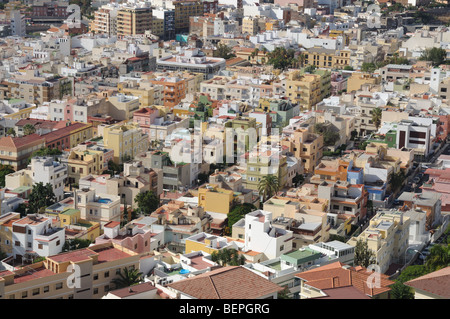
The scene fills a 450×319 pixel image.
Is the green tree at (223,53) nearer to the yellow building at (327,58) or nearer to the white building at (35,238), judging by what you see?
the yellow building at (327,58)

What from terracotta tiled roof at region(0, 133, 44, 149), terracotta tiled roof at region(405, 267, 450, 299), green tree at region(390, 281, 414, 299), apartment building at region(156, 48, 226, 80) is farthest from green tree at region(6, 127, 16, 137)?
terracotta tiled roof at region(405, 267, 450, 299)

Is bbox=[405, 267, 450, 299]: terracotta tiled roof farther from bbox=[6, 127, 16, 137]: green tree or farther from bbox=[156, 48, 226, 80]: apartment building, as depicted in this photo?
bbox=[156, 48, 226, 80]: apartment building

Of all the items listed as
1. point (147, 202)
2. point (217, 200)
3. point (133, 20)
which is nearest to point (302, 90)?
point (217, 200)

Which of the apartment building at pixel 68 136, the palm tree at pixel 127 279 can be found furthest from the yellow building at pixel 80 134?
the palm tree at pixel 127 279
